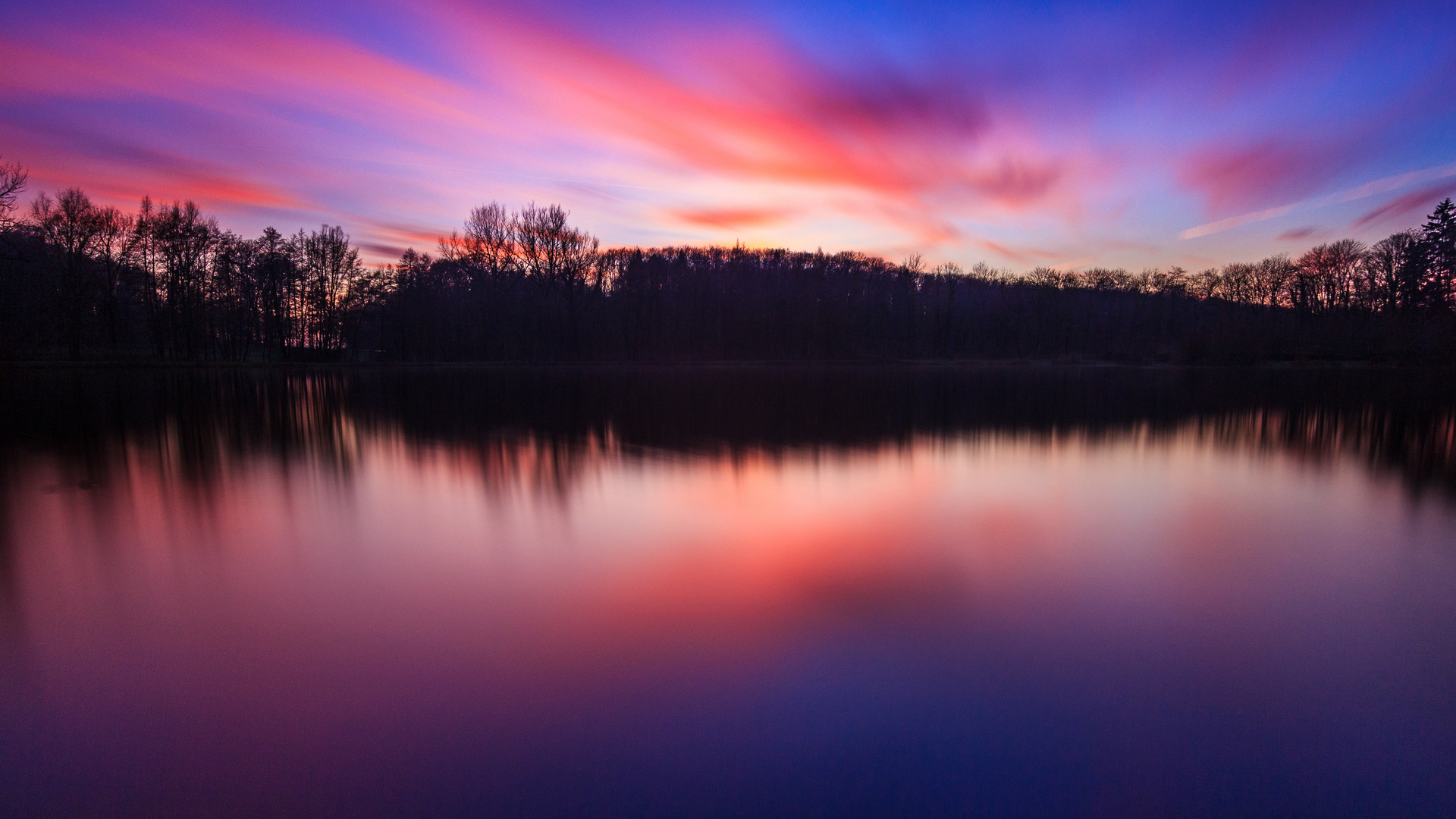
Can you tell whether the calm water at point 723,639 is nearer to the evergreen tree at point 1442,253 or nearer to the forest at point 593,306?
the forest at point 593,306

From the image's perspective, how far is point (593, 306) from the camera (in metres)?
68.0

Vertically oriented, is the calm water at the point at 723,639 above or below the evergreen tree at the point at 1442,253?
below

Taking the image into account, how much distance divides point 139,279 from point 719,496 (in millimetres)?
63143

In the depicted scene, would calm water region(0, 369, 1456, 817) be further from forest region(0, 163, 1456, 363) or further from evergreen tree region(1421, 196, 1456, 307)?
evergreen tree region(1421, 196, 1456, 307)

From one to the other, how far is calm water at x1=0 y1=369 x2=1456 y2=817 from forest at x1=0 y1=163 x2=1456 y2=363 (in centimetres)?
5045

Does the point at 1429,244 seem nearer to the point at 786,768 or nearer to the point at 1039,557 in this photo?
the point at 1039,557

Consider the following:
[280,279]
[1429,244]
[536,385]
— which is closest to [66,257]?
[280,279]

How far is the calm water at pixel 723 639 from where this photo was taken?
297 centimetres

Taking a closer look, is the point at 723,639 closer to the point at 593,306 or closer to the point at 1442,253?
the point at 593,306

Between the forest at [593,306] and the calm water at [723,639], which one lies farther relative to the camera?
the forest at [593,306]

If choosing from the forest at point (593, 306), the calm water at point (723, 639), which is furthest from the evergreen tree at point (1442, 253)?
the calm water at point (723, 639)

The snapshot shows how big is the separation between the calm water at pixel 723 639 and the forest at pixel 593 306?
5045 cm

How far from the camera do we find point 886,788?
291cm

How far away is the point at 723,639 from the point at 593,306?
6643 cm
